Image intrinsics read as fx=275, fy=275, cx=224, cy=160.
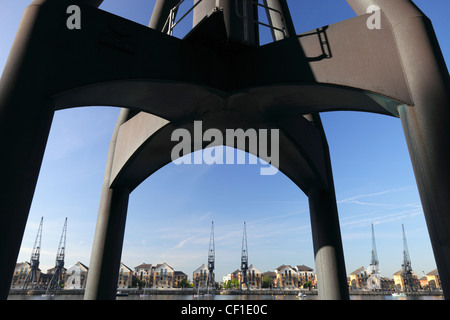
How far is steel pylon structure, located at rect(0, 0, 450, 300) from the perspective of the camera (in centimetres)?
568

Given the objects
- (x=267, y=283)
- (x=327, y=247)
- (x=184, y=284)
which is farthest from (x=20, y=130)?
(x=267, y=283)

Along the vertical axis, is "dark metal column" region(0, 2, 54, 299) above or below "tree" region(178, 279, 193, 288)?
above

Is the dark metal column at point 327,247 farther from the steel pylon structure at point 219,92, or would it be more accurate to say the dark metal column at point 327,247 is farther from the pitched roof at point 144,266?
the pitched roof at point 144,266

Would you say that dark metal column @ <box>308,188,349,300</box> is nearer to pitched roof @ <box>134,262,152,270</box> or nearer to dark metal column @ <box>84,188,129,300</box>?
dark metal column @ <box>84,188,129,300</box>

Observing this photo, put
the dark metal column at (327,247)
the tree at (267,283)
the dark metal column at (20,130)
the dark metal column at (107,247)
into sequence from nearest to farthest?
the dark metal column at (20,130), the dark metal column at (327,247), the dark metal column at (107,247), the tree at (267,283)

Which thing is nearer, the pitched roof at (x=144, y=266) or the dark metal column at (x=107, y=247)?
the dark metal column at (x=107, y=247)

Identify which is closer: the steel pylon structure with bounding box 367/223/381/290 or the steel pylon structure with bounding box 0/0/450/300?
the steel pylon structure with bounding box 0/0/450/300

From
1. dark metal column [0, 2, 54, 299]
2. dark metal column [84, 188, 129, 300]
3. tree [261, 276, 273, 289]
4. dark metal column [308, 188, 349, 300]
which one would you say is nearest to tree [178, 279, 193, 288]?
tree [261, 276, 273, 289]

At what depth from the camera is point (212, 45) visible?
9320 millimetres

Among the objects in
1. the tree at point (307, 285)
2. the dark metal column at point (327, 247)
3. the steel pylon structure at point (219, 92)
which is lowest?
the tree at point (307, 285)

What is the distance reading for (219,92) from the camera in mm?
9227

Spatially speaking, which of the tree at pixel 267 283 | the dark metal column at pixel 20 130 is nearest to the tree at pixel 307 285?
the tree at pixel 267 283

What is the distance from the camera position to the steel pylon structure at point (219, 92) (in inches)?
223

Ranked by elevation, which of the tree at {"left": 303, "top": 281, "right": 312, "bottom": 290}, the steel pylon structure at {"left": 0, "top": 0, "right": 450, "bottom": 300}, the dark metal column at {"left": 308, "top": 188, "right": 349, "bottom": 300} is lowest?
the tree at {"left": 303, "top": 281, "right": 312, "bottom": 290}
